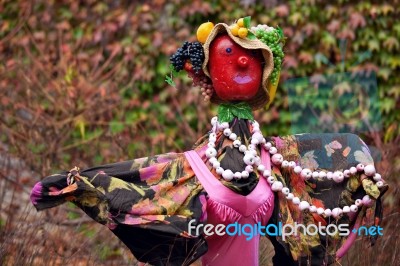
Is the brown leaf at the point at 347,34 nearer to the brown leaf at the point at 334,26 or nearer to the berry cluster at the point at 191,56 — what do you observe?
the brown leaf at the point at 334,26

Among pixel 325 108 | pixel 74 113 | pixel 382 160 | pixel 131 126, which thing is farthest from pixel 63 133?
pixel 382 160

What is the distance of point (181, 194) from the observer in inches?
105

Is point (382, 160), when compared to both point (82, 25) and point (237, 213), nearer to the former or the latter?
point (237, 213)

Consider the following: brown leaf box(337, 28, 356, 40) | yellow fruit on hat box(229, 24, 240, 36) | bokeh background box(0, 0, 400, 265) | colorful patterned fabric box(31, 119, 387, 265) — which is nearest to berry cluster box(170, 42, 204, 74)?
yellow fruit on hat box(229, 24, 240, 36)

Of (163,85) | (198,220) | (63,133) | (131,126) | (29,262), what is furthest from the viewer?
(163,85)

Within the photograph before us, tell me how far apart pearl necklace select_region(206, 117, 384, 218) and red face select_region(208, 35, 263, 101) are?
120mm

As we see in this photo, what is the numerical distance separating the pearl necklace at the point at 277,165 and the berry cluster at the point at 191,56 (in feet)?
0.73

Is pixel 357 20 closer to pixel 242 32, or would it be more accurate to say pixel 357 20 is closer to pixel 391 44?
pixel 391 44

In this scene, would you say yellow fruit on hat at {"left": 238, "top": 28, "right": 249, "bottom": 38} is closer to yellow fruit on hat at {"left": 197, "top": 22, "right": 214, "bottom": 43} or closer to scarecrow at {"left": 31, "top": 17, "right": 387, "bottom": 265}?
scarecrow at {"left": 31, "top": 17, "right": 387, "bottom": 265}

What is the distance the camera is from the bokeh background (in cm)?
465

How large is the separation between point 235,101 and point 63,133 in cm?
212

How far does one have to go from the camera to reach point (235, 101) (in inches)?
111

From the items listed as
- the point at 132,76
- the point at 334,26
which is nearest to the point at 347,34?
the point at 334,26

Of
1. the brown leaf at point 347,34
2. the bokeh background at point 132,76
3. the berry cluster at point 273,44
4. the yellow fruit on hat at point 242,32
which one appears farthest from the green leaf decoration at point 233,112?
the brown leaf at point 347,34
